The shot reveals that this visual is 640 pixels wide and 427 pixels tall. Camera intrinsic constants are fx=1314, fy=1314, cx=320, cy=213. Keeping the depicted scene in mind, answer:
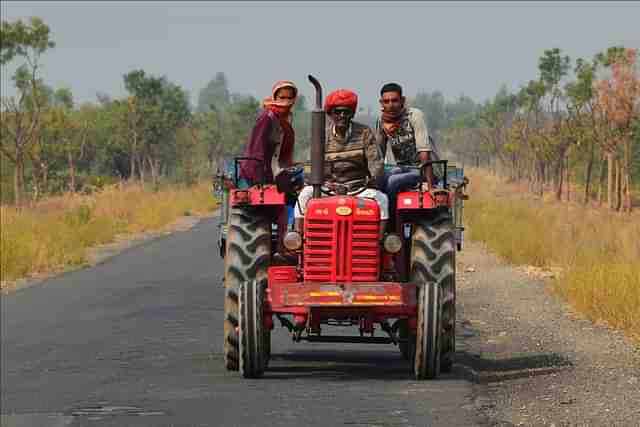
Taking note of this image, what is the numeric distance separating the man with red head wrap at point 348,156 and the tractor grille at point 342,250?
233mm

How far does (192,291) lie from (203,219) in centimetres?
2739

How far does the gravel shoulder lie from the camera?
956cm

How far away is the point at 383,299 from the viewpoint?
10.3 meters

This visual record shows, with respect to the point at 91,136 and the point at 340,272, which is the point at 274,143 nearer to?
the point at 340,272

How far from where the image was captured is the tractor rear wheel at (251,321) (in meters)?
10.5

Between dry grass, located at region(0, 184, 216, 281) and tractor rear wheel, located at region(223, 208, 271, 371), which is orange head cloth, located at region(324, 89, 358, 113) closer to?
tractor rear wheel, located at region(223, 208, 271, 371)

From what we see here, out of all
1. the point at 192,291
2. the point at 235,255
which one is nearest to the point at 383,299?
the point at 235,255

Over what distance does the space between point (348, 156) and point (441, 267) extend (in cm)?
122

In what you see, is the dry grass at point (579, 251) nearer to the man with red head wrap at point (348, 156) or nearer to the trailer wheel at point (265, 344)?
the man with red head wrap at point (348, 156)

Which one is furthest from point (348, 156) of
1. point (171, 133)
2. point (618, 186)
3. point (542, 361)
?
point (171, 133)

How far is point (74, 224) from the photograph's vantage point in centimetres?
3416

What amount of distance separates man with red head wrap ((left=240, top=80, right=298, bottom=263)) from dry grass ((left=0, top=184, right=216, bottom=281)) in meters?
13.1

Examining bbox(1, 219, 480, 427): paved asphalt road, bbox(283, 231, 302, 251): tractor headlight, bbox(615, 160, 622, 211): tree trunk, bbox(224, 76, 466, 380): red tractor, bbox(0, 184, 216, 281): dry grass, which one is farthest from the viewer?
bbox(615, 160, 622, 211): tree trunk

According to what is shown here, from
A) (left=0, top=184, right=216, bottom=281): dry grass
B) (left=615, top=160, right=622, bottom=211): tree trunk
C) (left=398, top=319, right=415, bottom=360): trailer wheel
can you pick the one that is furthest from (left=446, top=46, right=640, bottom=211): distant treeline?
(left=398, top=319, right=415, bottom=360): trailer wheel
